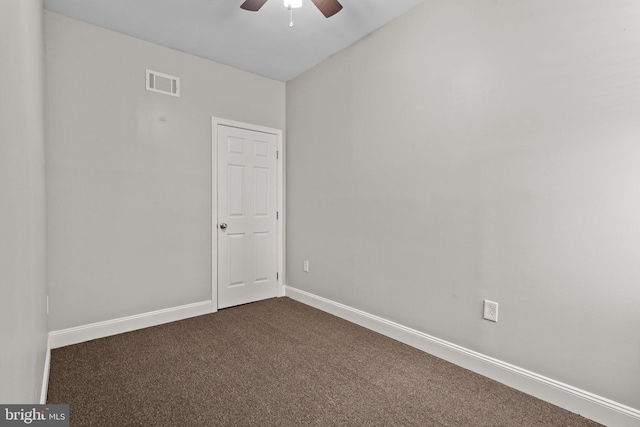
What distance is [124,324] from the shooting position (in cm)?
304

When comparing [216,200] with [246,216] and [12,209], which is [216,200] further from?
[12,209]

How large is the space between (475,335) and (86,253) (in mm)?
3290

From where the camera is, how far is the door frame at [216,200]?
3605 millimetres

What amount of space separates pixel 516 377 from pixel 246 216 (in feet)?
9.82

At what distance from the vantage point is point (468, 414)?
1.86 meters

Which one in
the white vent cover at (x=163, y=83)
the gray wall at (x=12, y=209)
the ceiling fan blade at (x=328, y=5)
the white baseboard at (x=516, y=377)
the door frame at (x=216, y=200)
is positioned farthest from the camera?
the door frame at (x=216, y=200)

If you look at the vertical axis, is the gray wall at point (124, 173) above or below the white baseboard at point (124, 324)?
above

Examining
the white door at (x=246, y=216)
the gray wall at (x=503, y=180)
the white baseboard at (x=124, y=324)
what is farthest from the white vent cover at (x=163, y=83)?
the white baseboard at (x=124, y=324)

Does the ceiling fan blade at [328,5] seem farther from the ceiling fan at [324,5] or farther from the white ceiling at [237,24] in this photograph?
the white ceiling at [237,24]

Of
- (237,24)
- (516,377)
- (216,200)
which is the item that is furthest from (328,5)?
(516,377)
